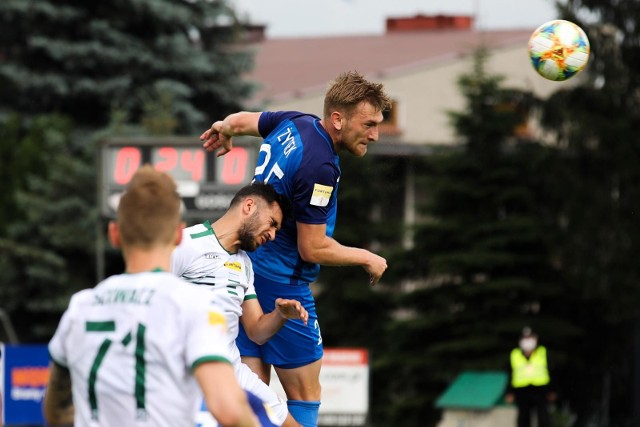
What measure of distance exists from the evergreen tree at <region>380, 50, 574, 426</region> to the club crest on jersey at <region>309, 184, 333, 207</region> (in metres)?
24.6

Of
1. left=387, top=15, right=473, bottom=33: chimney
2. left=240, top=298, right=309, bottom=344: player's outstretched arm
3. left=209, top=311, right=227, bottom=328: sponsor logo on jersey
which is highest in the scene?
left=387, top=15, right=473, bottom=33: chimney

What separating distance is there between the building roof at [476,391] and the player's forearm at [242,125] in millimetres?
19025

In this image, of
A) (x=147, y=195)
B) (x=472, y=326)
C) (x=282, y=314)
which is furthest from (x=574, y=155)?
(x=147, y=195)

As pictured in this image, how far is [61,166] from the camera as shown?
3428 cm

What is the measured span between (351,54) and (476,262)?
21.2m

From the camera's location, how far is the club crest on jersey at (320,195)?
809cm

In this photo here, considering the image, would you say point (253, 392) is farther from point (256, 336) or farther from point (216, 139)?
point (216, 139)

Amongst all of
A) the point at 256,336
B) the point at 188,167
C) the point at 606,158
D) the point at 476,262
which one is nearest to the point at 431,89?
the point at 476,262

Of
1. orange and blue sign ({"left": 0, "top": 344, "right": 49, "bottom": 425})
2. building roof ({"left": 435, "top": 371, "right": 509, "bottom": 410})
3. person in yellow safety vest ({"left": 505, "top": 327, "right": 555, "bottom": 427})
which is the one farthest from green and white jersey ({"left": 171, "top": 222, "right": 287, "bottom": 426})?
building roof ({"left": 435, "top": 371, "right": 509, "bottom": 410})

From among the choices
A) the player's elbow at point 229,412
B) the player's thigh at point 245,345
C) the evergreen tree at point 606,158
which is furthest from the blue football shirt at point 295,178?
the evergreen tree at point 606,158

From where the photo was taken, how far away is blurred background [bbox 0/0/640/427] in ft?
99.7

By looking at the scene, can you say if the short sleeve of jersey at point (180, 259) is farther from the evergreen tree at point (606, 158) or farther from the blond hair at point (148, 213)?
the evergreen tree at point (606, 158)

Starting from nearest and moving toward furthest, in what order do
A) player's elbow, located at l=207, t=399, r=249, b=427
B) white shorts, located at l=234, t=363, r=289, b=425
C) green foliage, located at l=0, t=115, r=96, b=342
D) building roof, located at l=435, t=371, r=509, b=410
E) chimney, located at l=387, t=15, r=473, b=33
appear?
1. player's elbow, located at l=207, t=399, r=249, b=427
2. white shorts, located at l=234, t=363, r=289, b=425
3. building roof, located at l=435, t=371, r=509, b=410
4. green foliage, located at l=0, t=115, r=96, b=342
5. chimney, located at l=387, t=15, r=473, b=33

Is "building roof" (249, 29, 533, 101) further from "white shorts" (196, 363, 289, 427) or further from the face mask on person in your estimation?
"white shorts" (196, 363, 289, 427)
